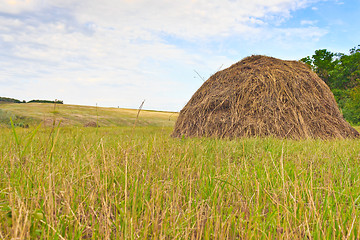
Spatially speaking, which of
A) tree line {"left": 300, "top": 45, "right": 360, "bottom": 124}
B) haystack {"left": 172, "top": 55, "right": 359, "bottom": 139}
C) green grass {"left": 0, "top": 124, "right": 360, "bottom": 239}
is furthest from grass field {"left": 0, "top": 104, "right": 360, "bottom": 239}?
tree line {"left": 300, "top": 45, "right": 360, "bottom": 124}

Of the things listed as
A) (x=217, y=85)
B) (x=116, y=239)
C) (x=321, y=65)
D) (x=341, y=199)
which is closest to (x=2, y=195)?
(x=116, y=239)

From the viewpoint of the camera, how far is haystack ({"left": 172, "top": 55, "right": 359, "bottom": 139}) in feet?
21.6

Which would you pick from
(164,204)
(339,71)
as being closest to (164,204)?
(164,204)

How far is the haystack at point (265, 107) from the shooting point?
260 inches

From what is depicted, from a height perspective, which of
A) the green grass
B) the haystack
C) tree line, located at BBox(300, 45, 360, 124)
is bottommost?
the green grass

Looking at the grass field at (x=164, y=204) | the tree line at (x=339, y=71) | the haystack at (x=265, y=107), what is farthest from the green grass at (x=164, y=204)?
the tree line at (x=339, y=71)

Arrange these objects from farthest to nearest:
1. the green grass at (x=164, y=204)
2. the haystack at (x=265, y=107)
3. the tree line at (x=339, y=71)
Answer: the tree line at (x=339, y=71) → the haystack at (x=265, y=107) → the green grass at (x=164, y=204)

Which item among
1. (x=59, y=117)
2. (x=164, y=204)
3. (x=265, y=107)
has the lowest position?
(x=164, y=204)

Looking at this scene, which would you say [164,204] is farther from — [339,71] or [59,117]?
[339,71]

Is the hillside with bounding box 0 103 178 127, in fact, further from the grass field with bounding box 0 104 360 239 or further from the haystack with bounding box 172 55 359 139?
the grass field with bounding box 0 104 360 239

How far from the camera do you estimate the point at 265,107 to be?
6.75 meters

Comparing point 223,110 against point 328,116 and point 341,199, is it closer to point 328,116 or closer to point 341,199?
point 328,116

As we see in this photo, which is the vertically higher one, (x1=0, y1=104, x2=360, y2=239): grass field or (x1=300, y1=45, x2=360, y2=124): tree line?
(x1=300, y1=45, x2=360, y2=124): tree line

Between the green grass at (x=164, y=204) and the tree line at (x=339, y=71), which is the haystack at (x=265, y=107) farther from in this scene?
the tree line at (x=339, y=71)
